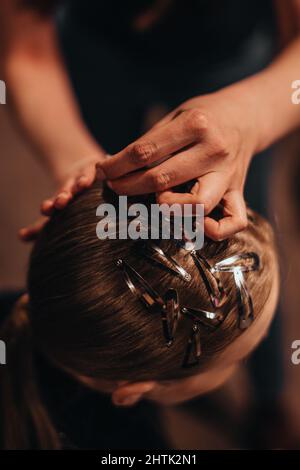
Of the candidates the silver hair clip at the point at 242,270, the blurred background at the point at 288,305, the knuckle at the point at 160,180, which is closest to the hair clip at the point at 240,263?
the silver hair clip at the point at 242,270

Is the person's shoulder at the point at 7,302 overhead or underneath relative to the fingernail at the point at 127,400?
overhead

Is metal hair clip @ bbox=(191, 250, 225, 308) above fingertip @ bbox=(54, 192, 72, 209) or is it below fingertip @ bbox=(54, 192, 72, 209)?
below

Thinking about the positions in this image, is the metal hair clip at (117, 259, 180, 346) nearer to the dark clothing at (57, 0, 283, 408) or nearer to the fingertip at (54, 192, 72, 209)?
the fingertip at (54, 192, 72, 209)

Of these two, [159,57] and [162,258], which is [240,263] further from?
[159,57]

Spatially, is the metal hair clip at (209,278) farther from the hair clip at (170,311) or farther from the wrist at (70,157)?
the wrist at (70,157)

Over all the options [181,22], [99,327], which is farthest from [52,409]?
[181,22]

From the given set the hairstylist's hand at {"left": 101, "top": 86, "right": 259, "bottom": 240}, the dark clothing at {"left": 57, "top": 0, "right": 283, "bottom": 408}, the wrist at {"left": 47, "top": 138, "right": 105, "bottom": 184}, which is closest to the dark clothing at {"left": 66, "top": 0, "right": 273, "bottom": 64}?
the dark clothing at {"left": 57, "top": 0, "right": 283, "bottom": 408}

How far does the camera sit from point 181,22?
0.77m

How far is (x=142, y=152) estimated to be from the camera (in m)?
0.44

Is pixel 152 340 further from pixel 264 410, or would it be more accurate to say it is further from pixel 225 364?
pixel 264 410

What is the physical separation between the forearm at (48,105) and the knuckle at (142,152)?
0.39 meters

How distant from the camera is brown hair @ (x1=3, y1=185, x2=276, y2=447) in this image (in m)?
0.47

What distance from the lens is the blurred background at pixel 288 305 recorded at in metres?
0.97

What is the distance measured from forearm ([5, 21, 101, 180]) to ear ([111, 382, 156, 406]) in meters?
0.41
